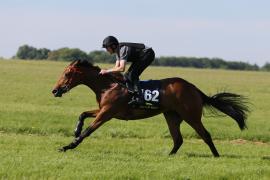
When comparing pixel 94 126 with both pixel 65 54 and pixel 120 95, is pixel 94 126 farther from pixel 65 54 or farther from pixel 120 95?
pixel 65 54

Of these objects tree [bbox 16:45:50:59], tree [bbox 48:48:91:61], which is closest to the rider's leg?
tree [bbox 48:48:91:61]

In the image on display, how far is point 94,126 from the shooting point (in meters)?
12.2

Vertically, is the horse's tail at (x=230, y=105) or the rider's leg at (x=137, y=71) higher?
the rider's leg at (x=137, y=71)

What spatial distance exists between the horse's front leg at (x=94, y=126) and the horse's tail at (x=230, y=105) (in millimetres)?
2464

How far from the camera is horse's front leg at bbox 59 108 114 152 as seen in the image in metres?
12.1

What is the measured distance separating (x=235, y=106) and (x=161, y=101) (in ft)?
6.79

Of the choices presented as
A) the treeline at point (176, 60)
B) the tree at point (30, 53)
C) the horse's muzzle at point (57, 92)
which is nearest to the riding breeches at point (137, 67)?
the horse's muzzle at point (57, 92)

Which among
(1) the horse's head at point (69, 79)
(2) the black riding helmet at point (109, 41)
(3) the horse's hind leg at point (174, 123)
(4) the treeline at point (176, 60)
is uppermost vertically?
(2) the black riding helmet at point (109, 41)

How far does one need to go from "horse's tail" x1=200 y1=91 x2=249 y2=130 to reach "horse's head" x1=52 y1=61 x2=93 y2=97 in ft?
9.58

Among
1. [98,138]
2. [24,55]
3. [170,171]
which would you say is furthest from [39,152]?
[24,55]

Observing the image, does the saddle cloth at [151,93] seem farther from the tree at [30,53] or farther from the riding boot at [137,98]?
the tree at [30,53]

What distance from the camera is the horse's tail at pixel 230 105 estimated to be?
13.6 metres

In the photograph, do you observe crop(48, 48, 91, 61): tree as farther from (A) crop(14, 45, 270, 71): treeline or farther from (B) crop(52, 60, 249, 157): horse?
(B) crop(52, 60, 249, 157): horse

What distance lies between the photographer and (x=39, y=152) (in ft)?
38.6
